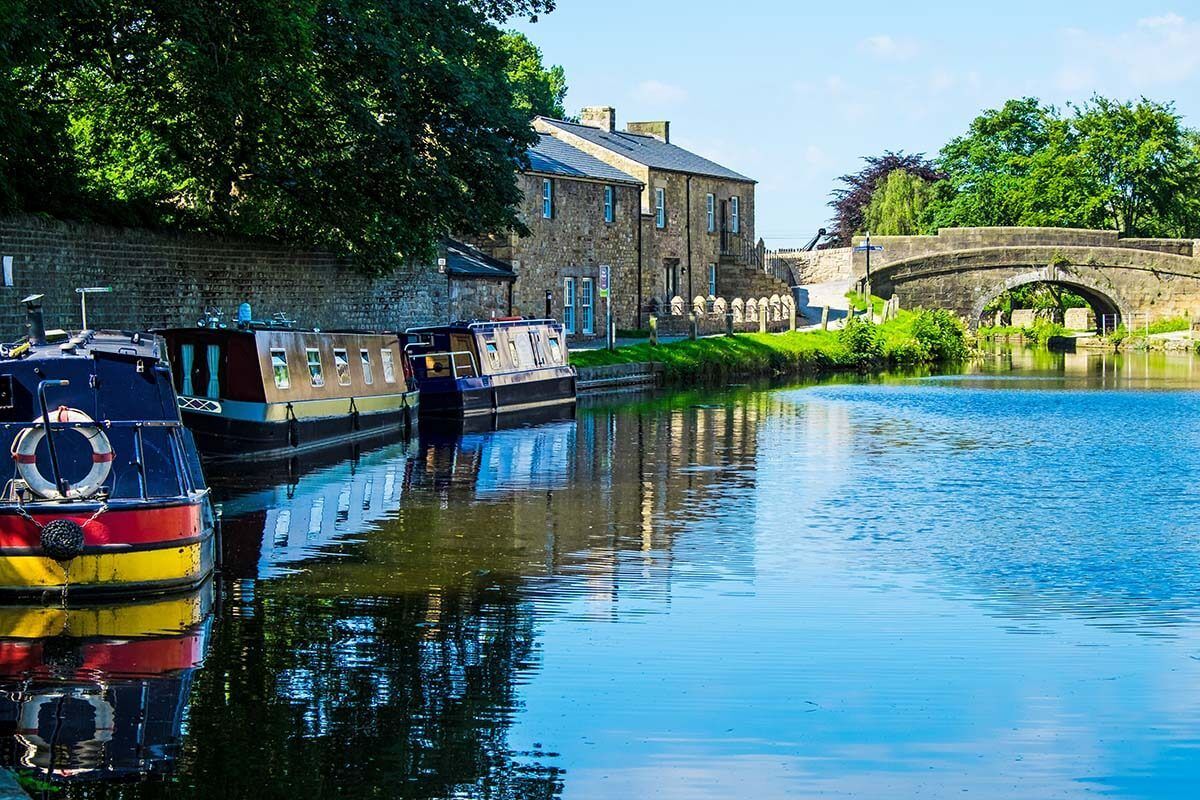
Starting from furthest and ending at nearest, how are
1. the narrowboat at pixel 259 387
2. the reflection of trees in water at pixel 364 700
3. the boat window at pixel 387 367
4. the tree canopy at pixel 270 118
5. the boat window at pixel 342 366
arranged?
1. the boat window at pixel 387 367
2. the boat window at pixel 342 366
3. the narrowboat at pixel 259 387
4. the tree canopy at pixel 270 118
5. the reflection of trees in water at pixel 364 700

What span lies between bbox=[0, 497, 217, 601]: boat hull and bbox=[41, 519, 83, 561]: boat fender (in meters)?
0.05

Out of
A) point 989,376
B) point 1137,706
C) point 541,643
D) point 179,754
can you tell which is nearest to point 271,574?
point 541,643

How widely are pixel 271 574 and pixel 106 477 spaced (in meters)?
1.78

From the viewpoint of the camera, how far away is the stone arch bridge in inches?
2184

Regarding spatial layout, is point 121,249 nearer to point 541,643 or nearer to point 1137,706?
point 541,643

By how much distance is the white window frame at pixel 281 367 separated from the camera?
2014 centimetres

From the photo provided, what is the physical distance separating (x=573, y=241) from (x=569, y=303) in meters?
1.56

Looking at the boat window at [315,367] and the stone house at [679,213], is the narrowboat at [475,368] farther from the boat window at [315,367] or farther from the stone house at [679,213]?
the stone house at [679,213]

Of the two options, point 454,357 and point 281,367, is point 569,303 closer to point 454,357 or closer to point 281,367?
point 454,357

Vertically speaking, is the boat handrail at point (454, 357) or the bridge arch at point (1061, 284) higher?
the bridge arch at point (1061, 284)

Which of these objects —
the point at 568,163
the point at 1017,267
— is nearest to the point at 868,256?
the point at 1017,267

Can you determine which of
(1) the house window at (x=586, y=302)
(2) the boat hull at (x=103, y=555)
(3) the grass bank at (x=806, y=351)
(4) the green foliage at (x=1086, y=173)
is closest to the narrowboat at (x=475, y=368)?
(3) the grass bank at (x=806, y=351)

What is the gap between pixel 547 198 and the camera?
39.8 m

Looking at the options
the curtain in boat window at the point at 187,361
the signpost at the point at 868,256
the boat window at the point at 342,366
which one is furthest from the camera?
the signpost at the point at 868,256
